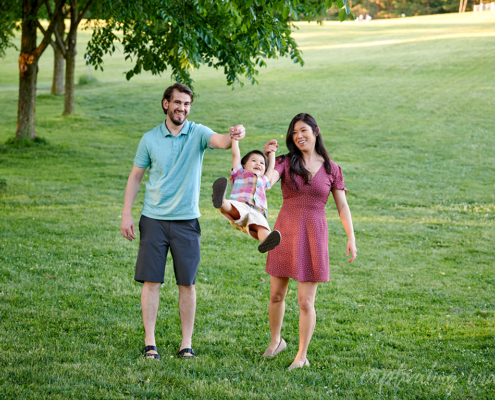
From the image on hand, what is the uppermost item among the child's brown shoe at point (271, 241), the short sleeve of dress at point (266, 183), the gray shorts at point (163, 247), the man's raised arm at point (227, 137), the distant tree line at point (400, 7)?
the distant tree line at point (400, 7)

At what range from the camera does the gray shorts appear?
4.69 metres

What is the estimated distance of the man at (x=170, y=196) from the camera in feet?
15.3

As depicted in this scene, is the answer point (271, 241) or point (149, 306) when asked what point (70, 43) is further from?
point (271, 241)

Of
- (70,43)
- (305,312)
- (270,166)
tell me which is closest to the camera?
(270,166)

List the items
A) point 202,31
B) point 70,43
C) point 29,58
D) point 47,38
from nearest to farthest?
point 202,31 < point 47,38 < point 29,58 < point 70,43

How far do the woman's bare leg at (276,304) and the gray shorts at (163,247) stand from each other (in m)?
0.76

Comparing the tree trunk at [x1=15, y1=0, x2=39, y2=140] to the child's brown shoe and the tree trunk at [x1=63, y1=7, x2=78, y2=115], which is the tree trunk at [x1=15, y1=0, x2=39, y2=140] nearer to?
the tree trunk at [x1=63, y1=7, x2=78, y2=115]

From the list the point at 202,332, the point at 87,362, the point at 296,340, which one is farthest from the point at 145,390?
the point at 296,340

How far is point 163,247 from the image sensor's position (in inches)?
186

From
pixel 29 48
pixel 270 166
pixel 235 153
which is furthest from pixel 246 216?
pixel 29 48

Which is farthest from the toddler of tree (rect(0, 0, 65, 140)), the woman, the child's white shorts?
tree (rect(0, 0, 65, 140))

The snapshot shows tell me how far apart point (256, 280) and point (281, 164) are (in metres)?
3.07

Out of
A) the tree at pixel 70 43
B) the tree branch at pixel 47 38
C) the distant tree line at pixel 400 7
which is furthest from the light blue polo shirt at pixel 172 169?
the distant tree line at pixel 400 7

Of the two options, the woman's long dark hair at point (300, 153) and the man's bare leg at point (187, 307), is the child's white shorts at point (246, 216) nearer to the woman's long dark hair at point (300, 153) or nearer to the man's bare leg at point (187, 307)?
the woman's long dark hair at point (300, 153)
